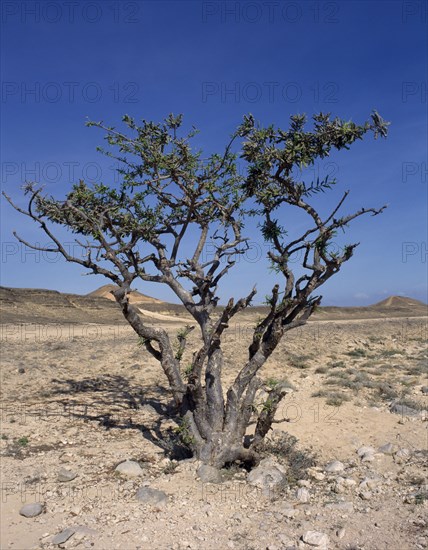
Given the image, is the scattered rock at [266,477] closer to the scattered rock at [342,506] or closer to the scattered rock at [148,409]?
the scattered rock at [342,506]

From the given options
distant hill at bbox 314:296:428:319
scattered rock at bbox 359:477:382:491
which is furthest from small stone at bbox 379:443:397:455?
distant hill at bbox 314:296:428:319

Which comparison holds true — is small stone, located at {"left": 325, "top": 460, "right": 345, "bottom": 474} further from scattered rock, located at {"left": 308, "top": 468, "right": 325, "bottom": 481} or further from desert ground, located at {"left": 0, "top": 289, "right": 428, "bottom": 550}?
scattered rock, located at {"left": 308, "top": 468, "right": 325, "bottom": 481}

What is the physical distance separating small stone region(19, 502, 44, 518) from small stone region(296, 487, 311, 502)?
3.24m

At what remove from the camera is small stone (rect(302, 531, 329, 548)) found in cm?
520

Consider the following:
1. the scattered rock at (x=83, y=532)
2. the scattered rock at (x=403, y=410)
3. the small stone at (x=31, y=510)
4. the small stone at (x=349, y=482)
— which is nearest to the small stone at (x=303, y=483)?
the small stone at (x=349, y=482)

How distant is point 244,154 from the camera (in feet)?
23.7

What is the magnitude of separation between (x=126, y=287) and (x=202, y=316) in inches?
Result: 55.2

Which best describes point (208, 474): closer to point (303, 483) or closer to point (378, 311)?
point (303, 483)

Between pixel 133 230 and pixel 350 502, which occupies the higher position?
pixel 133 230

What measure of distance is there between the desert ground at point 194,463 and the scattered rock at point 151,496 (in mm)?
59

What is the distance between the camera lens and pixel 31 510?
589cm

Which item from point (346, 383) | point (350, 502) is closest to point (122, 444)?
point (350, 502)

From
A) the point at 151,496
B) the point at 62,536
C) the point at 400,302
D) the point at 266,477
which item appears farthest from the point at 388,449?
the point at 400,302

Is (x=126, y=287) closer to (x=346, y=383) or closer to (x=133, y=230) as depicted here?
(x=133, y=230)
